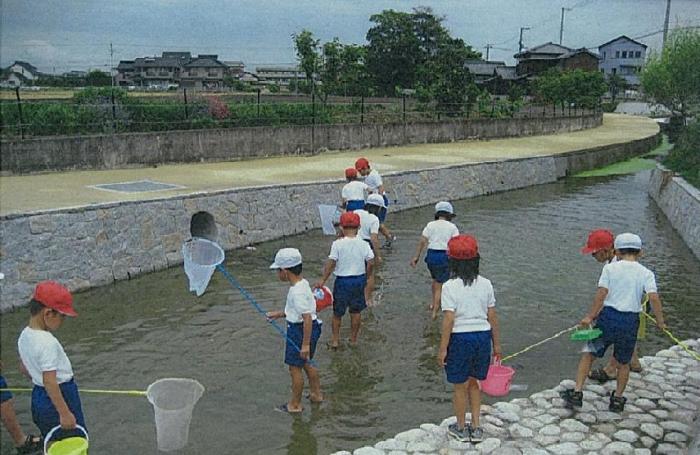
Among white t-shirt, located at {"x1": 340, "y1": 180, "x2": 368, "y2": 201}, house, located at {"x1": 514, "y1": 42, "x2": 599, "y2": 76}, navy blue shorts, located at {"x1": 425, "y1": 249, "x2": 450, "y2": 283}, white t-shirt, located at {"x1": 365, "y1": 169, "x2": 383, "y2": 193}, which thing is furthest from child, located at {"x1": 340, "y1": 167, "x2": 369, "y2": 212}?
house, located at {"x1": 514, "y1": 42, "x2": 599, "y2": 76}

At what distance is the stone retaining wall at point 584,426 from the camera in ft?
17.1

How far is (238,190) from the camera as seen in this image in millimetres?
12695

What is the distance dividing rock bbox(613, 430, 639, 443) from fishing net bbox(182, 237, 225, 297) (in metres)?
4.06

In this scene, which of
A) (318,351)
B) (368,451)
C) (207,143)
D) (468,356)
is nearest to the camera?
(468,356)

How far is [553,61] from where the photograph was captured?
59.6m

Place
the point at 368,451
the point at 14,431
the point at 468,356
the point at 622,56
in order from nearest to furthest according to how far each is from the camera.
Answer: the point at 14,431, the point at 468,356, the point at 368,451, the point at 622,56

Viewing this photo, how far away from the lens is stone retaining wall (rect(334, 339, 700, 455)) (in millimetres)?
5223

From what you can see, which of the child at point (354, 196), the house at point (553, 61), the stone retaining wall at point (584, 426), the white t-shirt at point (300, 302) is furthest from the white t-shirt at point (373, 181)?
the house at point (553, 61)

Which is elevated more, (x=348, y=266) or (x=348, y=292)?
(x=348, y=266)

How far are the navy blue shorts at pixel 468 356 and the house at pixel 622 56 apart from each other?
84.1 m

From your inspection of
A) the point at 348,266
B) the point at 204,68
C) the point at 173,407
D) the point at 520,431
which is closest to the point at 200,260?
the point at 348,266

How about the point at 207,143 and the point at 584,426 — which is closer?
the point at 584,426

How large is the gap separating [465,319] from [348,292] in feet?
7.09

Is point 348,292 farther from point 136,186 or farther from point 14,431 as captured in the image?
point 136,186
